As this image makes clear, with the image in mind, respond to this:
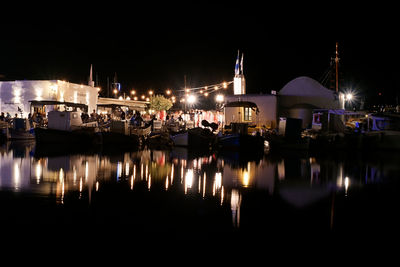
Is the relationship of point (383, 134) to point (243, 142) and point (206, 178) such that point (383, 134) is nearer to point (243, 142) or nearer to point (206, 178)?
point (243, 142)

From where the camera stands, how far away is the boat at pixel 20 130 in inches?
1229

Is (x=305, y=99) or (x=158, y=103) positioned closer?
(x=305, y=99)

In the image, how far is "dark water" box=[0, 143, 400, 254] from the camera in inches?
264

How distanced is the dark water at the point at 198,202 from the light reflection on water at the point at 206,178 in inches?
1.1

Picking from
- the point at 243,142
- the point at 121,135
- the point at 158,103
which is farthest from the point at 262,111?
the point at 158,103

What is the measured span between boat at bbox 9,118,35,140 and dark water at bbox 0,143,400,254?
688 inches

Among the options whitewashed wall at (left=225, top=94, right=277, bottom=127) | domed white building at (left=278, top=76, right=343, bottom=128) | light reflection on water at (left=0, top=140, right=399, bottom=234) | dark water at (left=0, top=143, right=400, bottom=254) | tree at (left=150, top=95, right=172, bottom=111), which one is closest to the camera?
dark water at (left=0, top=143, right=400, bottom=254)

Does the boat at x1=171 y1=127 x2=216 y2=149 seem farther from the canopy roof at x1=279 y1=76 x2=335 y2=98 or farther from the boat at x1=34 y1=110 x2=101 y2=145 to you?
the canopy roof at x1=279 y1=76 x2=335 y2=98

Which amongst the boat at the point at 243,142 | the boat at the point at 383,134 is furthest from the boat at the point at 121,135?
the boat at the point at 383,134

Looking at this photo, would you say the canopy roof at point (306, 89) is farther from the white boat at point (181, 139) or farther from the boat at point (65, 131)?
the boat at point (65, 131)

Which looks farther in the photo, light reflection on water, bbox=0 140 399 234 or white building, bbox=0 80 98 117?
white building, bbox=0 80 98 117

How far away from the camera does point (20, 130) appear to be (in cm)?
3114

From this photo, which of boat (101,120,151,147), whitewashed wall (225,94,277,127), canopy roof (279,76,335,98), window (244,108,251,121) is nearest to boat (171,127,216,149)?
boat (101,120,151,147)

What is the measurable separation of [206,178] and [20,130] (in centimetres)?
2323
